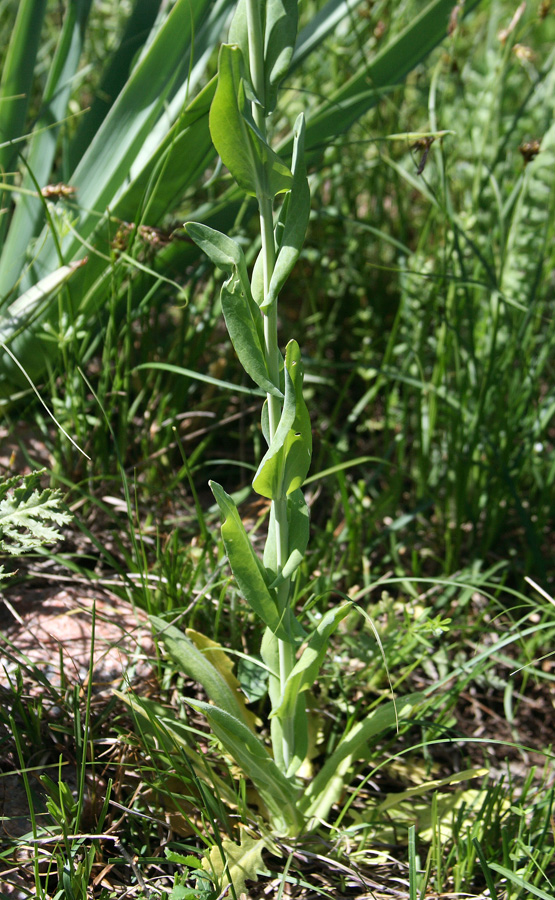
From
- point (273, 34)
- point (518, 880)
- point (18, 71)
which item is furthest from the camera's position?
point (18, 71)

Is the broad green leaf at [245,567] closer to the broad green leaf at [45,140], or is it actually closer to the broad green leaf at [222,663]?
the broad green leaf at [222,663]

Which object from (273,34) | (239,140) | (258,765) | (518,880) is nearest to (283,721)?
(258,765)

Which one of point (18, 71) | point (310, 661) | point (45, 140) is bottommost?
point (310, 661)

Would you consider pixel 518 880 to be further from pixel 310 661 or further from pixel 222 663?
pixel 222 663

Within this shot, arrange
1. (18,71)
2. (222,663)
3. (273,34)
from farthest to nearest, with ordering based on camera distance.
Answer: (18,71) → (222,663) → (273,34)

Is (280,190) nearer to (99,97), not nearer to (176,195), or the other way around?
(176,195)

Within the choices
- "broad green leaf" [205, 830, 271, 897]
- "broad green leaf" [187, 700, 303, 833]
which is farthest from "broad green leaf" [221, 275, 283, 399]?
"broad green leaf" [205, 830, 271, 897]

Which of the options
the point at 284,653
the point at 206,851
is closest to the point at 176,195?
the point at 284,653
